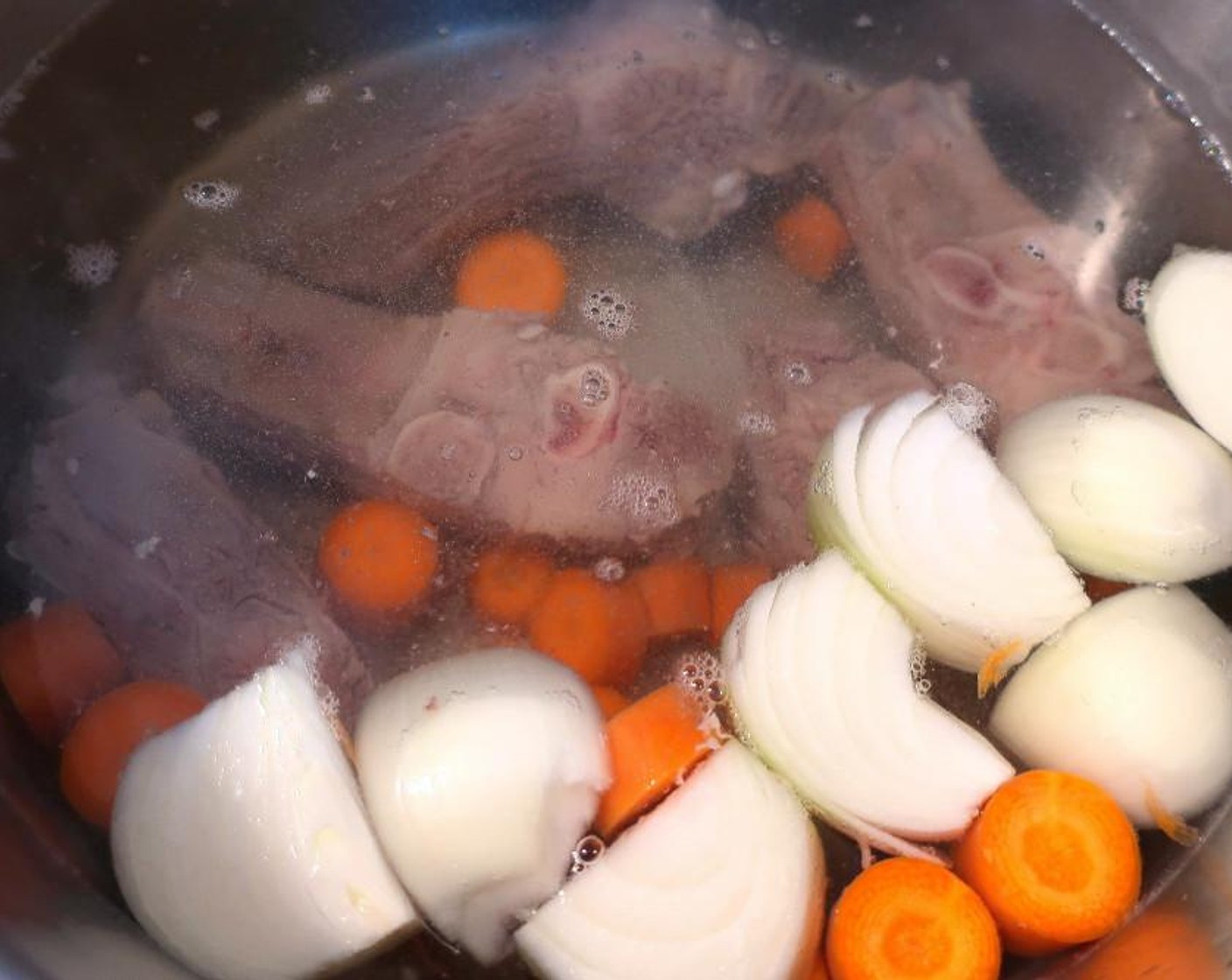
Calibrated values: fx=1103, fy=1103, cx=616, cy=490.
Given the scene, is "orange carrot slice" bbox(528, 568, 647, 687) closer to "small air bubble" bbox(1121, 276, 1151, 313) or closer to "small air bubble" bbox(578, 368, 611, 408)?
"small air bubble" bbox(578, 368, 611, 408)

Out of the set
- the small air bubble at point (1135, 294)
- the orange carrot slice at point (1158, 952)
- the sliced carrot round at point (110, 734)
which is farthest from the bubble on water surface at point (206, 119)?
the orange carrot slice at point (1158, 952)

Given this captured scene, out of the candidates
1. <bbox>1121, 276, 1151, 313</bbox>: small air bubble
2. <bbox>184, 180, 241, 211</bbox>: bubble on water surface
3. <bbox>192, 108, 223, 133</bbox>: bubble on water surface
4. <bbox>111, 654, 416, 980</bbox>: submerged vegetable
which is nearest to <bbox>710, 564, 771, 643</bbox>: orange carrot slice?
<bbox>111, 654, 416, 980</bbox>: submerged vegetable

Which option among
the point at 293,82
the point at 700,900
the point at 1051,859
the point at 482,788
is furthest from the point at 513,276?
the point at 1051,859

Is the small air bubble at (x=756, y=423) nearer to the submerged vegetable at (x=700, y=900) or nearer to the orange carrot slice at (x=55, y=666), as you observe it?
the submerged vegetable at (x=700, y=900)

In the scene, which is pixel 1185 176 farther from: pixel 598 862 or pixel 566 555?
pixel 598 862

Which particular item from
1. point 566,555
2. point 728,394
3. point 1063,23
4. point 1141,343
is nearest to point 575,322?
point 728,394

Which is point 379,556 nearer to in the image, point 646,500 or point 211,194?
point 646,500
